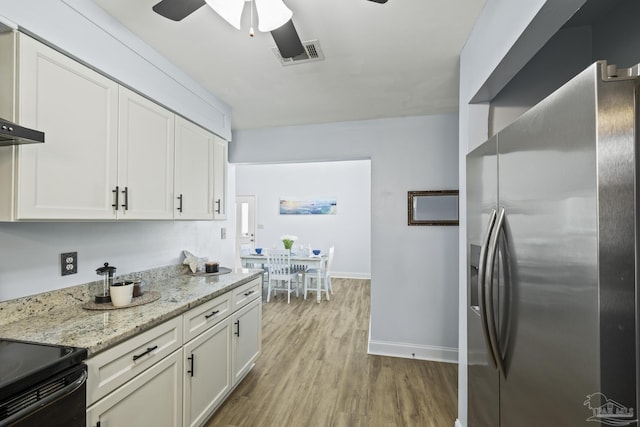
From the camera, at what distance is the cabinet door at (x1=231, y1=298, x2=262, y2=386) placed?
7.58ft

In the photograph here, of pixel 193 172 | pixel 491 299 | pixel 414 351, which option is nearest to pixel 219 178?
pixel 193 172

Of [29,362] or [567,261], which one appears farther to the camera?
[29,362]

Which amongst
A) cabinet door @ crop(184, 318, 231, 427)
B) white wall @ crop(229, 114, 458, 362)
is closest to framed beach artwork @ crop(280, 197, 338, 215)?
white wall @ crop(229, 114, 458, 362)

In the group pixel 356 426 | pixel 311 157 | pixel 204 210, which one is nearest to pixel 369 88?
pixel 311 157

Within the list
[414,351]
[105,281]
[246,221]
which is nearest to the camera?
[105,281]

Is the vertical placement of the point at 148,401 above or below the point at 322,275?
above

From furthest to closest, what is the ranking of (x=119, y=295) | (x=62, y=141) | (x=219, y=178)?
(x=219, y=178), (x=119, y=295), (x=62, y=141)

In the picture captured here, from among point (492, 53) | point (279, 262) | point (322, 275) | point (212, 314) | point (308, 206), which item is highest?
point (492, 53)

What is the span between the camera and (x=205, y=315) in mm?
1924

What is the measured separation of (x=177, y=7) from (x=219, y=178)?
1.59 m

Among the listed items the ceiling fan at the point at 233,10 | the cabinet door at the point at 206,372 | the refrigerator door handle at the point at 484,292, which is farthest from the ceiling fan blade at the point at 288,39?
the cabinet door at the point at 206,372

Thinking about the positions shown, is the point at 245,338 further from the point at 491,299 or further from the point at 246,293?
the point at 491,299

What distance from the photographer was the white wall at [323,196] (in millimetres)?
6895

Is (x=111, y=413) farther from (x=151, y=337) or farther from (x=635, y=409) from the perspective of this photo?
(x=635, y=409)
